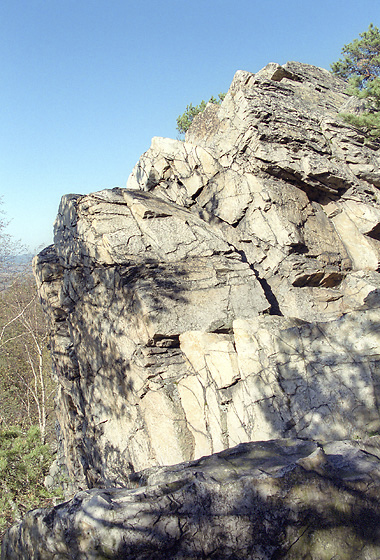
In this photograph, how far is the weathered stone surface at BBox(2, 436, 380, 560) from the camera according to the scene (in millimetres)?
2404

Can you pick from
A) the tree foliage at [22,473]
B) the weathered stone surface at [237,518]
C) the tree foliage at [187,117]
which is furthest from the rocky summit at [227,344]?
the tree foliage at [187,117]

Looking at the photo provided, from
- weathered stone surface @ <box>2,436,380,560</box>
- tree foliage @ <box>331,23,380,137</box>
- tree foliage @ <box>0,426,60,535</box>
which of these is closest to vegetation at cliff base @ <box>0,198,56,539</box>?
tree foliage @ <box>0,426,60,535</box>

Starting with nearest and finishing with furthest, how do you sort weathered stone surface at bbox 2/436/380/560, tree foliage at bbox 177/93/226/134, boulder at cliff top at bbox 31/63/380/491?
weathered stone surface at bbox 2/436/380/560
boulder at cliff top at bbox 31/63/380/491
tree foliage at bbox 177/93/226/134

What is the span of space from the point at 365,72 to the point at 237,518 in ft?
84.1

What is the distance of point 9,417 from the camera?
1600 centimetres

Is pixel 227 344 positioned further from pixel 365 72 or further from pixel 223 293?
pixel 365 72

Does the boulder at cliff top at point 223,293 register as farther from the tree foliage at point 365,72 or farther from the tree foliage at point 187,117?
the tree foliage at point 187,117

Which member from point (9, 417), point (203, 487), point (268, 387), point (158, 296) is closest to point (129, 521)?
point (203, 487)

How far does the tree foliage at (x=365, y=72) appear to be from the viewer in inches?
446

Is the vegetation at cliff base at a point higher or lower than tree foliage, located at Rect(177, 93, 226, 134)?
lower

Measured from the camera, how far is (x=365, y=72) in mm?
22266

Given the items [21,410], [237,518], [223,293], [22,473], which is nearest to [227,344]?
[223,293]

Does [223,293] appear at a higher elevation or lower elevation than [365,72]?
lower

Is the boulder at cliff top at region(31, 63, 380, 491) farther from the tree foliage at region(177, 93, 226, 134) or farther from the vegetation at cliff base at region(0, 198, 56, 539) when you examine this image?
the tree foliage at region(177, 93, 226, 134)
